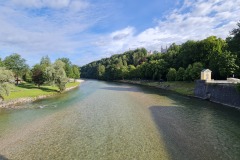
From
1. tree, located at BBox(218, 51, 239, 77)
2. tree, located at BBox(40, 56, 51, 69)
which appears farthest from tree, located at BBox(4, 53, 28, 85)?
tree, located at BBox(218, 51, 239, 77)

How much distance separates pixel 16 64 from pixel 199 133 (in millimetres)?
82017

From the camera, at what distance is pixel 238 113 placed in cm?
3616

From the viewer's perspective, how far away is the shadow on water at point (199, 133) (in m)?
19.3

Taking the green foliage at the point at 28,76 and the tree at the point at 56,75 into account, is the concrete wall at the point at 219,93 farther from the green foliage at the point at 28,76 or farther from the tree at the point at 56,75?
the green foliage at the point at 28,76

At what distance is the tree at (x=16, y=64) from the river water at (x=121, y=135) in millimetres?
55018

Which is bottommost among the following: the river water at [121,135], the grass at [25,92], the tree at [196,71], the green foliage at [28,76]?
the river water at [121,135]

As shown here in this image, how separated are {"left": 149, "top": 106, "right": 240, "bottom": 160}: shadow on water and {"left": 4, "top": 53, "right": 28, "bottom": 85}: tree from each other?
69368 mm

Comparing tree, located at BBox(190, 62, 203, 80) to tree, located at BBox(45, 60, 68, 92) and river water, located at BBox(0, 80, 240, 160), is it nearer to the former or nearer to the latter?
river water, located at BBox(0, 80, 240, 160)

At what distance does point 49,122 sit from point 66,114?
5.53 metres

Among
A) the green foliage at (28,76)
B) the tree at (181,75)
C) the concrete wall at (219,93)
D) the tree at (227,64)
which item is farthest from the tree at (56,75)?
the tree at (227,64)

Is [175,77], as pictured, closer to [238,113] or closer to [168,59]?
[168,59]

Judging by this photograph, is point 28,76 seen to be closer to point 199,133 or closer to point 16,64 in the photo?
point 16,64

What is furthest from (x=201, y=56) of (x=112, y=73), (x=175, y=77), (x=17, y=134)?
(x=112, y=73)

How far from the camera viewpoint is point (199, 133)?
2508 cm
